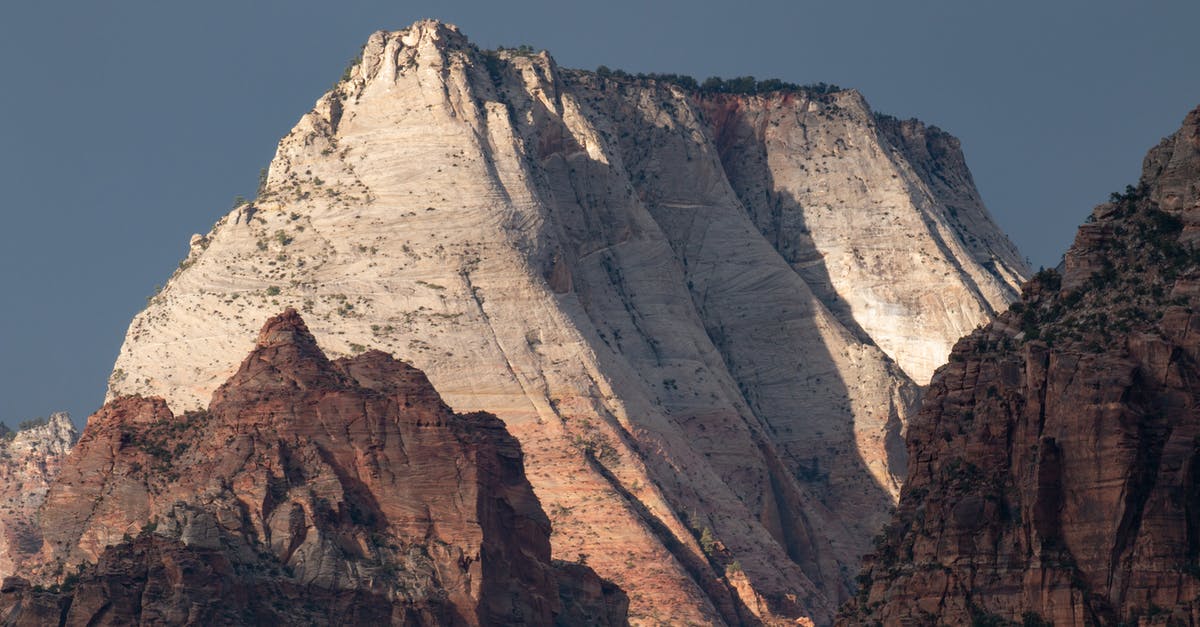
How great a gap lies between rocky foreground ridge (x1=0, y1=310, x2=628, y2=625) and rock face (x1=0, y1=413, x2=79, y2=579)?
38051mm

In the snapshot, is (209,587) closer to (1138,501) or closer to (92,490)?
(92,490)

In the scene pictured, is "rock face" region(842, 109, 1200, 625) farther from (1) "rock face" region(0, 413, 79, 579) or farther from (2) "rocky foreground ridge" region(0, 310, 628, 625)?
(1) "rock face" region(0, 413, 79, 579)

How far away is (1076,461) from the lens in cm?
8812

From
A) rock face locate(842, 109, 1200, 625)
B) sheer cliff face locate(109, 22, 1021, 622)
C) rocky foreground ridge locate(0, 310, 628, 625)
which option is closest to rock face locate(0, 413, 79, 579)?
sheer cliff face locate(109, 22, 1021, 622)

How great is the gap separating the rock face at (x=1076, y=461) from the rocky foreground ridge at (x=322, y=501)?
4041 cm

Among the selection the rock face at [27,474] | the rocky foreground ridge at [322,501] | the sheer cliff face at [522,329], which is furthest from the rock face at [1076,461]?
the rock face at [27,474]

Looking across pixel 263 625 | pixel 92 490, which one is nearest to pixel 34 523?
pixel 92 490

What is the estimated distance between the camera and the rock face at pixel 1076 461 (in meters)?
86.8

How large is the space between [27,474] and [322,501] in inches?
2202

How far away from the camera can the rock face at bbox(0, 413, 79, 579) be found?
181 m

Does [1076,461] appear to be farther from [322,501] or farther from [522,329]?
[522,329]

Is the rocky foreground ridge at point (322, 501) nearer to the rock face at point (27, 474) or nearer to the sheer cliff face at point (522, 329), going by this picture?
the sheer cliff face at point (522, 329)

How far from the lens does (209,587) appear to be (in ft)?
408

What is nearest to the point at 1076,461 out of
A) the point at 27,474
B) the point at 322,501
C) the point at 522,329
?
the point at 322,501
